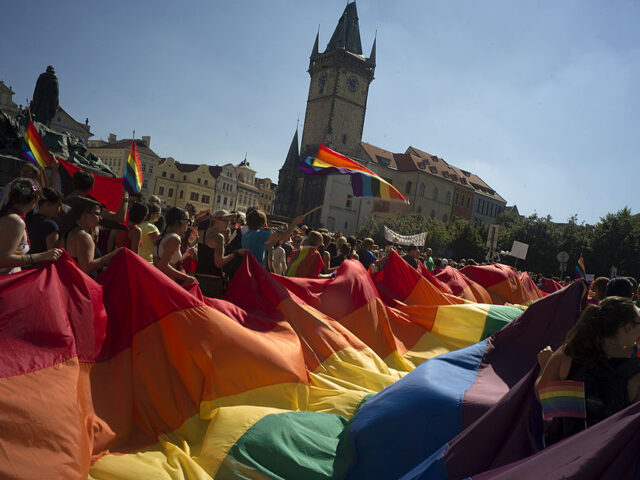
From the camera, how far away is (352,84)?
78.8 m

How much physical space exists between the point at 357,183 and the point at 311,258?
1590mm

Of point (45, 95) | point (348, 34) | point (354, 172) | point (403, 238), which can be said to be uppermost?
point (348, 34)

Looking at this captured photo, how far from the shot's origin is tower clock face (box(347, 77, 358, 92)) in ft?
258

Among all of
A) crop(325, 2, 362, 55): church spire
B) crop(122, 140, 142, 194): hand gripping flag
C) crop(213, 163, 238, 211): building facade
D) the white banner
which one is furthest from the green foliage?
crop(122, 140, 142, 194): hand gripping flag

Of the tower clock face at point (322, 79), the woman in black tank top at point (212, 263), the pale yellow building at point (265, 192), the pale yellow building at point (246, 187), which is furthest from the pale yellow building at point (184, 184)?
the woman in black tank top at point (212, 263)

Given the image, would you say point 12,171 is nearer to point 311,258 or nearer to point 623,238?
point 311,258

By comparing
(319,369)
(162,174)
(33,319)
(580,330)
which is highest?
(162,174)

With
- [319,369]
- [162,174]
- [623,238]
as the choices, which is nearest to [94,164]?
[319,369]

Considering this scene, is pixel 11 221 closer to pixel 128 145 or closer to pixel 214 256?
pixel 214 256

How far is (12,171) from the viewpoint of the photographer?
12.2 metres

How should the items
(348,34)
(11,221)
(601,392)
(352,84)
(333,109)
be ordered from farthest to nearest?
(348,34) < (352,84) < (333,109) < (11,221) < (601,392)

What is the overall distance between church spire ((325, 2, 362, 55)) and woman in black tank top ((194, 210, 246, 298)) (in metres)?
78.4

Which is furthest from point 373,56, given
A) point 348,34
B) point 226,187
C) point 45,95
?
point 45,95

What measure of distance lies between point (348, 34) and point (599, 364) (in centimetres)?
8411
